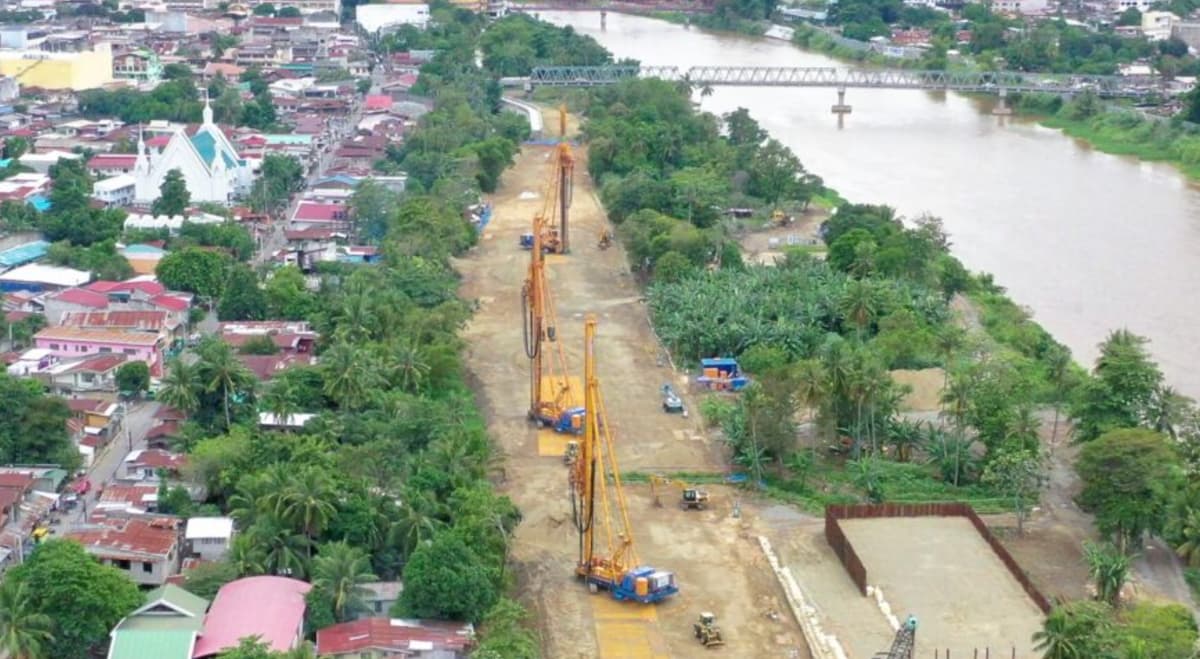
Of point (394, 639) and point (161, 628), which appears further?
point (394, 639)

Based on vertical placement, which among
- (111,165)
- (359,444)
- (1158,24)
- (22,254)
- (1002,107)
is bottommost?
(1002,107)

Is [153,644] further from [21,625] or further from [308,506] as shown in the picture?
[308,506]

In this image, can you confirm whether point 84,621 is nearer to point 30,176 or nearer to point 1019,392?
point 1019,392

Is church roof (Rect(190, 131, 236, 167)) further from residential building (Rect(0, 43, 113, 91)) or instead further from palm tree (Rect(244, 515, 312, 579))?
palm tree (Rect(244, 515, 312, 579))

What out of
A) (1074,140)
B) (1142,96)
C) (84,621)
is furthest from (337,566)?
(1142,96)

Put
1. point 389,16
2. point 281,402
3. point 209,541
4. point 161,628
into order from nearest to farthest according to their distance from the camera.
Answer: point 161,628
point 209,541
point 281,402
point 389,16

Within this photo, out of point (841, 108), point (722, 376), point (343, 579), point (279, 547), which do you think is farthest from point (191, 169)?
point (841, 108)
